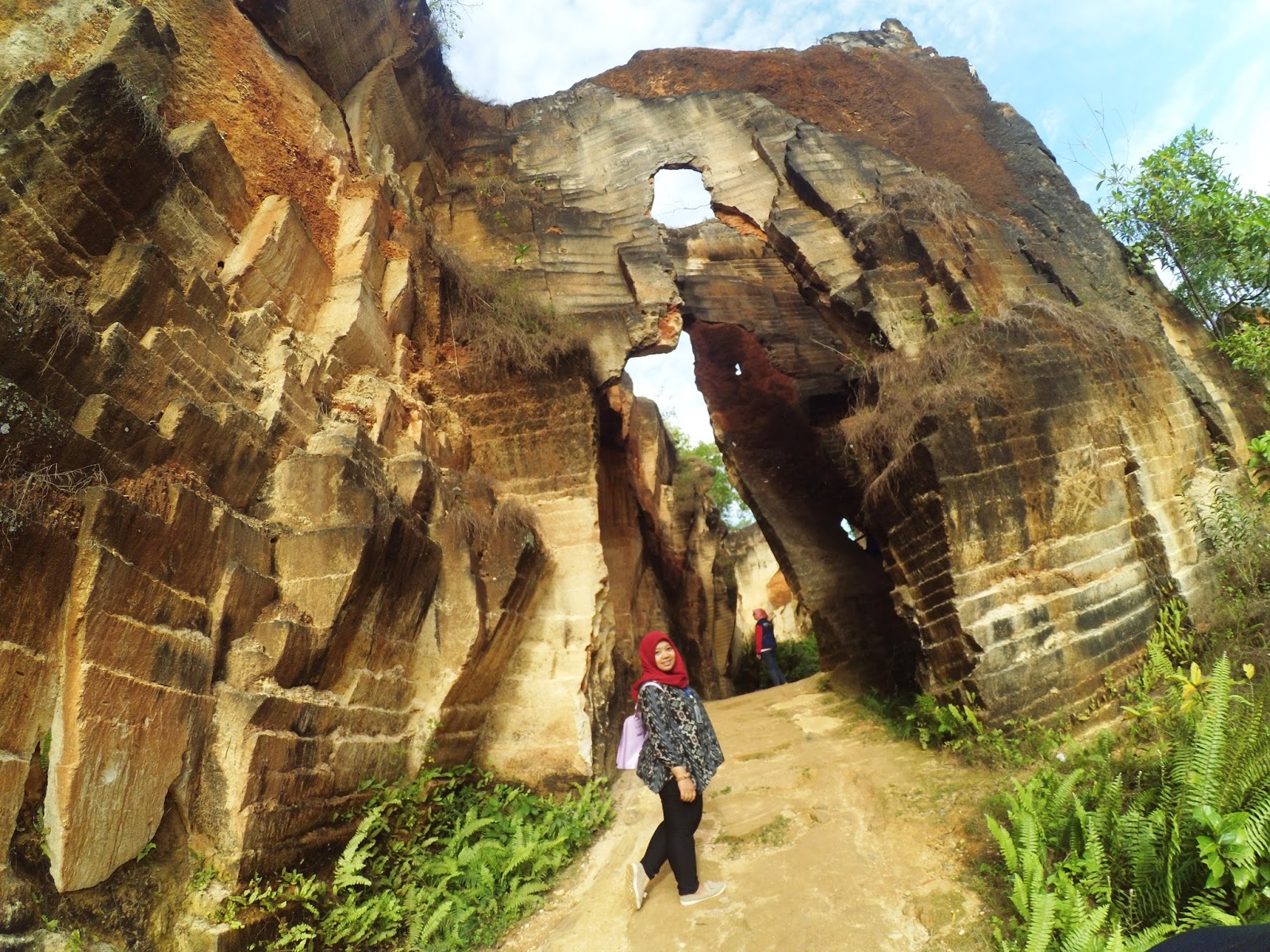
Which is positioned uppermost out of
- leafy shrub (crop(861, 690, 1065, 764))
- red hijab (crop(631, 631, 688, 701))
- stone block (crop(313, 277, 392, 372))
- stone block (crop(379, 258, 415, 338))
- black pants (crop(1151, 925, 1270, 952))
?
stone block (crop(379, 258, 415, 338))

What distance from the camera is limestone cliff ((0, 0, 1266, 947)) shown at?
3.54 metres

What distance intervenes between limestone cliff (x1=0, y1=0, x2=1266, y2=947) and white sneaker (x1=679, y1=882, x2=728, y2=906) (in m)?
1.92

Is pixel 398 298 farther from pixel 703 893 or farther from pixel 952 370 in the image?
pixel 703 893

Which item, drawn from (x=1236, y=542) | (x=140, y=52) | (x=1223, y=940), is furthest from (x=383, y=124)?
(x=1236, y=542)

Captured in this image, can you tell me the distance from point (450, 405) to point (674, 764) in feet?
16.8

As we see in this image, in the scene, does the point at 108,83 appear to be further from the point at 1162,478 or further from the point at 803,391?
the point at 803,391

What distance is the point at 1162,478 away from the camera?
741 centimetres

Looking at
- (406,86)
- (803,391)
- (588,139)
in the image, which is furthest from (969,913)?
(588,139)

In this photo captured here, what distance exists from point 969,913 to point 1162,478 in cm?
564

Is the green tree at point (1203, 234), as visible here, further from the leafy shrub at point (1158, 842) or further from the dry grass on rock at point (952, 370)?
the leafy shrub at point (1158, 842)

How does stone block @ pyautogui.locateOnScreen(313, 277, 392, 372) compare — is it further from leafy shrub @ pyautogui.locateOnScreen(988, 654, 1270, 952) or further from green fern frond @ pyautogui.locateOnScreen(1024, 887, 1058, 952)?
green fern frond @ pyautogui.locateOnScreen(1024, 887, 1058, 952)

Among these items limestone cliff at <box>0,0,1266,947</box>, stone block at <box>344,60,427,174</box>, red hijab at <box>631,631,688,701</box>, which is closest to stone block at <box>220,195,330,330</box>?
limestone cliff at <box>0,0,1266,947</box>

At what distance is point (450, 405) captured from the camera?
25.8 ft

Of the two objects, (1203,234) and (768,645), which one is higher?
(1203,234)
